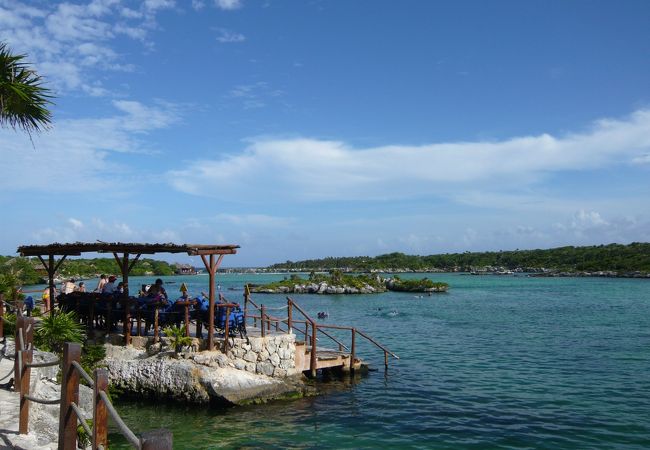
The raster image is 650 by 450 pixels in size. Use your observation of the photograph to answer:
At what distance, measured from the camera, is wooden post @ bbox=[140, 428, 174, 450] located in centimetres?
338

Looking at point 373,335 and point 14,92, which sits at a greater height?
point 14,92

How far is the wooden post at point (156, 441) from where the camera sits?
11.1ft

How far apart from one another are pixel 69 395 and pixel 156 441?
3057mm

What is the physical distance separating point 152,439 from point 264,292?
257ft

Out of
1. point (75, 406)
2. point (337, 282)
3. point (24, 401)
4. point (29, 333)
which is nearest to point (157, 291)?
point (29, 333)

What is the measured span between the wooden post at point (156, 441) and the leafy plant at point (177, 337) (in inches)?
502

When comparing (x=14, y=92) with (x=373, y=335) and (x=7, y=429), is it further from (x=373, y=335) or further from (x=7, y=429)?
(x=373, y=335)

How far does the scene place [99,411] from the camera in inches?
209

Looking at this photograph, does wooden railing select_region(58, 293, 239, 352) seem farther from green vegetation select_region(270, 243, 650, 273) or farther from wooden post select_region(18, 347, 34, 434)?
green vegetation select_region(270, 243, 650, 273)

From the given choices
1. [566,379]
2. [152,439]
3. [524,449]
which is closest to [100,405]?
[152,439]

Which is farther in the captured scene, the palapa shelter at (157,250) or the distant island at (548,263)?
the distant island at (548,263)

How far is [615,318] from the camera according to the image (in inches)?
1582

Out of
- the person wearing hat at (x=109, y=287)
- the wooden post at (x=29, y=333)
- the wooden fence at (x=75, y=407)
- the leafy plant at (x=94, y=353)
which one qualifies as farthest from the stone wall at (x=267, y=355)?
the wooden fence at (x=75, y=407)

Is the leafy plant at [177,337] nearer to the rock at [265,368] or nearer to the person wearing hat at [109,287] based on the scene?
the rock at [265,368]
